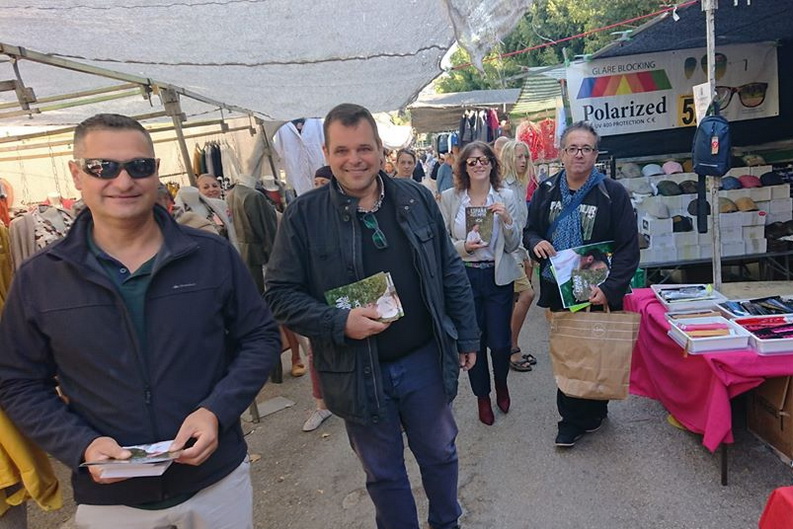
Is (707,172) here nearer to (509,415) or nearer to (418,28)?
(509,415)

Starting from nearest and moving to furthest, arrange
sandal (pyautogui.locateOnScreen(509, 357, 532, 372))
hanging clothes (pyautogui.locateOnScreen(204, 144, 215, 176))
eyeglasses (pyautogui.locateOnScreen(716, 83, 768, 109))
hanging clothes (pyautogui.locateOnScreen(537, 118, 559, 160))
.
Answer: sandal (pyautogui.locateOnScreen(509, 357, 532, 372)) < eyeglasses (pyautogui.locateOnScreen(716, 83, 768, 109)) < hanging clothes (pyautogui.locateOnScreen(204, 144, 215, 176)) < hanging clothes (pyautogui.locateOnScreen(537, 118, 559, 160))

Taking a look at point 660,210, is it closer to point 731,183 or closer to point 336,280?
point 731,183

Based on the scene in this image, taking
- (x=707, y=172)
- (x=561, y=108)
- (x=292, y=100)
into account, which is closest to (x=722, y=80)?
(x=561, y=108)

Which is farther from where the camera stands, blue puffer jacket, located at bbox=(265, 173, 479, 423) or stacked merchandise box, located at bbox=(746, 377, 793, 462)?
stacked merchandise box, located at bbox=(746, 377, 793, 462)

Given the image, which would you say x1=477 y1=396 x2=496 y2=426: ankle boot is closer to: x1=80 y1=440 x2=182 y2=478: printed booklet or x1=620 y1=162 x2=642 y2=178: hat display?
x1=80 y1=440 x2=182 y2=478: printed booklet

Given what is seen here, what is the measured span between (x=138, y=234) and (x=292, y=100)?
3.31 meters

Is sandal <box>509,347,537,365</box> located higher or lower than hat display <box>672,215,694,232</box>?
lower

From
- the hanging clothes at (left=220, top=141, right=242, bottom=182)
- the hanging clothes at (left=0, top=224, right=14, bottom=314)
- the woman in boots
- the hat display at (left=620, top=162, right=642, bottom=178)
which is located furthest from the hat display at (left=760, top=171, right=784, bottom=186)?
the hanging clothes at (left=220, top=141, right=242, bottom=182)

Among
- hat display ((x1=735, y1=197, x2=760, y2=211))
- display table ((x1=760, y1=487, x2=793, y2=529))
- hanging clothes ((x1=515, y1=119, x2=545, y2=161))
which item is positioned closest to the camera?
display table ((x1=760, y1=487, x2=793, y2=529))

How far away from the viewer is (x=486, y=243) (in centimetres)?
345

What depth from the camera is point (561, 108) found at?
810cm

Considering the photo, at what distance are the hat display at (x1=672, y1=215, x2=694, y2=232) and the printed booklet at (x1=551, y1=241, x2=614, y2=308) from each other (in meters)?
3.05

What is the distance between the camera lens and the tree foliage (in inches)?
578

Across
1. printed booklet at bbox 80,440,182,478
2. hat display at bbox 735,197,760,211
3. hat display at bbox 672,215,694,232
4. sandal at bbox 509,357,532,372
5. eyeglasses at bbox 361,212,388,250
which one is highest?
eyeglasses at bbox 361,212,388,250
